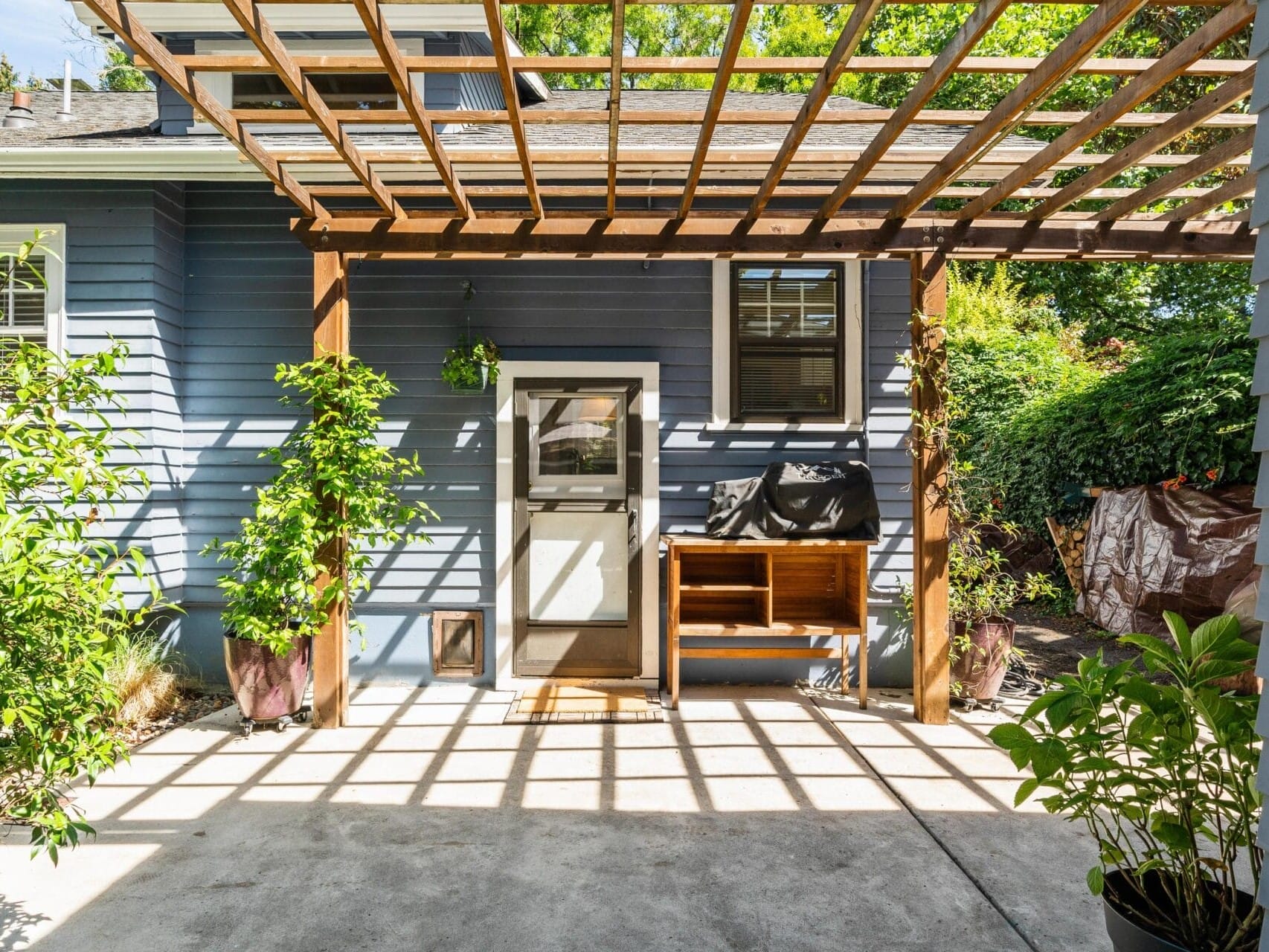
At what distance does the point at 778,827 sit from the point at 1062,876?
98 centimetres

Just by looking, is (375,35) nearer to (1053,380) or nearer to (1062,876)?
(1062,876)

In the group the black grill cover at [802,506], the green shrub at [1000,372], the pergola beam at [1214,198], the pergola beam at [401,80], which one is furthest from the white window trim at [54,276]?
the green shrub at [1000,372]

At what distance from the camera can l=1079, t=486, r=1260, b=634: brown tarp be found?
5.10 m

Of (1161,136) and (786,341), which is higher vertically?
(1161,136)

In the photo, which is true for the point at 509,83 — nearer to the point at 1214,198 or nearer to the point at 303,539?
the point at 303,539

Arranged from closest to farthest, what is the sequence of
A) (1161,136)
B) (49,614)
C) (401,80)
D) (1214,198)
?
(49,614) → (401,80) → (1161,136) → (1214,198)

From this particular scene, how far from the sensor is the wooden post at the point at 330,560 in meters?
4.12

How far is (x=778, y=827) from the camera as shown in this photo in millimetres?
3066

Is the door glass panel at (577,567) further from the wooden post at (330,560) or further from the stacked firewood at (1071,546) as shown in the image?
the stacked firewood at (1071,546)

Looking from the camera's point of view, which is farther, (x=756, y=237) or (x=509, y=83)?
(x=756, y=237)

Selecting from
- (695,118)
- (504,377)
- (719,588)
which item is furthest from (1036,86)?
(504,377)

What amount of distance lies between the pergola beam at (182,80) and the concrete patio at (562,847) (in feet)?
8.74

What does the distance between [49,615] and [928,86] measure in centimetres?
306

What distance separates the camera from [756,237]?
3971 mm
